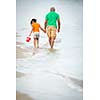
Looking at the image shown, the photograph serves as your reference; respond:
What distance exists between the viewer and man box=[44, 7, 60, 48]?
2199 mm

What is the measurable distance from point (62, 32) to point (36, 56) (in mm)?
338

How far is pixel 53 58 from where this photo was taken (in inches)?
86.1

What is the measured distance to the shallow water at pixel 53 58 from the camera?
7.07 ft

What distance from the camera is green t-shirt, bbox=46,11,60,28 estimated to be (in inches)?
86.7

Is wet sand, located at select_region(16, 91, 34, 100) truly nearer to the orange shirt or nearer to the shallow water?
the shallow water

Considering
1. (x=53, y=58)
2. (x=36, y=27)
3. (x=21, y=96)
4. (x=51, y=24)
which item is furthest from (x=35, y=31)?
(x=21, y=96)

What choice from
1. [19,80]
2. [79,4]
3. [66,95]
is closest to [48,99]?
[66,95]

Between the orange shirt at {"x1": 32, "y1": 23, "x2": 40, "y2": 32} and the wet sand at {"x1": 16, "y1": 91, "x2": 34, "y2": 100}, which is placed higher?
the orange shirt at {"x1": 32, "y1": 23, "x2": 40, "y2": 32}

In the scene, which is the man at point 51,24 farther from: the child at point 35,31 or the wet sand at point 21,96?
the wet sand at point 21,96

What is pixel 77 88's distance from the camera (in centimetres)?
219

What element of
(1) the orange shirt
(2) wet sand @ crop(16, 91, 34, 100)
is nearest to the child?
(1) the orange shirt

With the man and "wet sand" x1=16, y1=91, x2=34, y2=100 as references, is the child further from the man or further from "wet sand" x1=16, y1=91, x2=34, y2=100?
"wet sand" x1=16, y1=91, x2=34, y2=100

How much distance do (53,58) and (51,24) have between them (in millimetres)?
326
